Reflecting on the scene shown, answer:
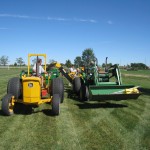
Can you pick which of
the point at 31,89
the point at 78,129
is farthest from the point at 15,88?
the point at 78,129

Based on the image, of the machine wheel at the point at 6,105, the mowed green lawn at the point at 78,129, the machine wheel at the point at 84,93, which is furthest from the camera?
the machine wheel at the point at 84,93

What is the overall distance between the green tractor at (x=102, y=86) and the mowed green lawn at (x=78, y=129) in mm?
539

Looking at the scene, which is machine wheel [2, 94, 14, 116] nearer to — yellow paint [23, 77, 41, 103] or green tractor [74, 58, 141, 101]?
yellow paint [23, 77, 41, 103]

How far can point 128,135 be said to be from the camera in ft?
22.6

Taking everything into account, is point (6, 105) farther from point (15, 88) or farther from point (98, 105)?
point (98, 105)

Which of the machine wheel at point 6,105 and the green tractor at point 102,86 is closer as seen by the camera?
the machine wheel at point 6,105

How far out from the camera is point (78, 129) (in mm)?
7398

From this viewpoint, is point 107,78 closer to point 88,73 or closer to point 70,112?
point 88,73

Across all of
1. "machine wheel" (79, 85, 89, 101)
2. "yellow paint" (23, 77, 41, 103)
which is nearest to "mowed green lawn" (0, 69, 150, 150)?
"yellow paint" (23, 77, 41, 103)

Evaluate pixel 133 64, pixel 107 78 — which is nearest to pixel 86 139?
pixel 107 78

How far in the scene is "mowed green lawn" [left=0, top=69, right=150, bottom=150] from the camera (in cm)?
618

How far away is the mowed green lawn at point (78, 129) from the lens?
6176 mm

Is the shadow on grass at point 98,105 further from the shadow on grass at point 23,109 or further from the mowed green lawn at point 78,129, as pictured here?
the shadow on grass at point 23,109

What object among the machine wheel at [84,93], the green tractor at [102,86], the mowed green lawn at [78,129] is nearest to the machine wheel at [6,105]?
the mowed green lawn at [78,129]
